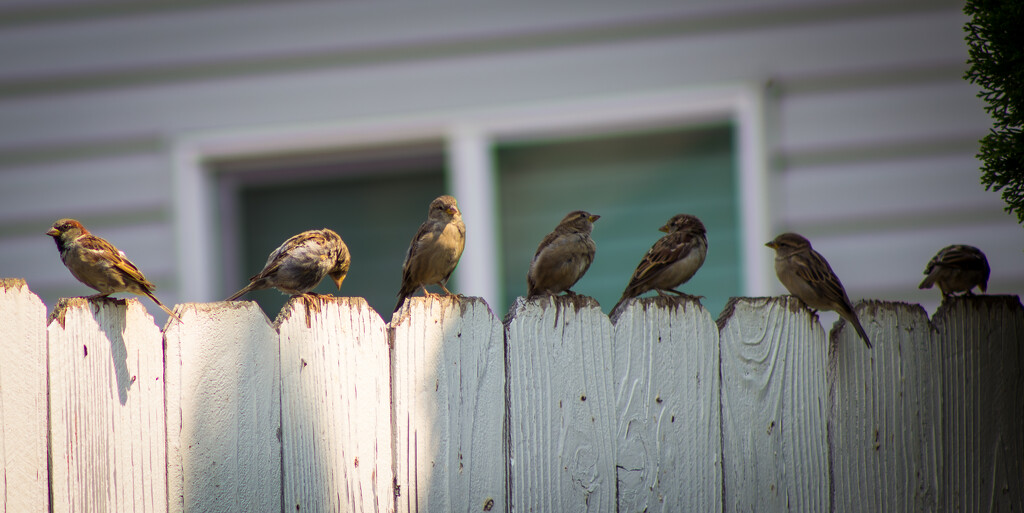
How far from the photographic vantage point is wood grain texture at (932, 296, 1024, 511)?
9.19 feet

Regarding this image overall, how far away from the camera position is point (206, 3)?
5.46 meters

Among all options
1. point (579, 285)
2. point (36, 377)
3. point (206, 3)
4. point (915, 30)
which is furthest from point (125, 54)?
point (915, 30)

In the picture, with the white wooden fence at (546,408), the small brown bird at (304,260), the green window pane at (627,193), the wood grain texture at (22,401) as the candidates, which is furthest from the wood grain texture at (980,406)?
Answer: the wood grain texture at (22,401)

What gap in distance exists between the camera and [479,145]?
5.28 m

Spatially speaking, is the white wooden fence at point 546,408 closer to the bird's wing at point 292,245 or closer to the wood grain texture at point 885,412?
the wood grain texture at point 885,412

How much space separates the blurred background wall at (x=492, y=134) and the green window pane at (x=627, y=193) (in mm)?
13

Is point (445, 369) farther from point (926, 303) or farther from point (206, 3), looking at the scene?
point (206, 3)

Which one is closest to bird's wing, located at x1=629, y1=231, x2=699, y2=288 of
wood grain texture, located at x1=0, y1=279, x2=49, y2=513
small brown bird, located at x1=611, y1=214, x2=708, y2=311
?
small brown bird, located at x1=611, y1=214, x2=708, y2=311

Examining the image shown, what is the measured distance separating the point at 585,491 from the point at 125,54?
4279mm

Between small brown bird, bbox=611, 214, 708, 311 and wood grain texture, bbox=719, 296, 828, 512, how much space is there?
806 millimetres

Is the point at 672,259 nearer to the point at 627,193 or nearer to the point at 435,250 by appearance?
the point at 435,250

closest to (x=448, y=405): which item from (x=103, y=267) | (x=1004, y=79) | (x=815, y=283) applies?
(x=103, y=267)

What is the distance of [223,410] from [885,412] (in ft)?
6.42

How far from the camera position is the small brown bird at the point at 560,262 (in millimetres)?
3693
